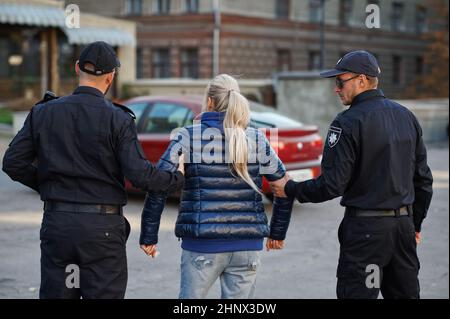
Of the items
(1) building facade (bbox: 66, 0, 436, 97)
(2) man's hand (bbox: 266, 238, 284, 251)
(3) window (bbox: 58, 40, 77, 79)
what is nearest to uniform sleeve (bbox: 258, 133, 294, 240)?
(2) man's hand (bbox: 266, 238, 284, 251)

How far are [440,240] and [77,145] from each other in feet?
23.4

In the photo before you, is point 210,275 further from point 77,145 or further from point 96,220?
point 77,145

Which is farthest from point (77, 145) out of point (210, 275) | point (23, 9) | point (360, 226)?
point (23, 9)

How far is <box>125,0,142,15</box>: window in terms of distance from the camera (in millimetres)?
45750

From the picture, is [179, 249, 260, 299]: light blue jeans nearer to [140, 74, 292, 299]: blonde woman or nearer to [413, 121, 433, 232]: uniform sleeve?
[140, 74, 292, 299]: blonde woman

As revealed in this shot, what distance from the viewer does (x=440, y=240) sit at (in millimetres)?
10391

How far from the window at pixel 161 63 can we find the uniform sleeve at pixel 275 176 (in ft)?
132

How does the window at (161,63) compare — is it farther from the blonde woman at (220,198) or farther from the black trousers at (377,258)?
the black trousers at (377,258)

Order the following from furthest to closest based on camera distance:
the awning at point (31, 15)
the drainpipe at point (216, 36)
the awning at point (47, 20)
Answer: the drainpipe at point (216, 36)
the awning at point (47, 20)
the awning at point (31, 15)

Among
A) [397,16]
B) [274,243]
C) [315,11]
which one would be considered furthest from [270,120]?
[397,16]

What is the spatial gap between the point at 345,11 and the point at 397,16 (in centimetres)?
547

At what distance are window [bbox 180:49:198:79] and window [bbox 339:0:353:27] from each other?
1096 centimetres

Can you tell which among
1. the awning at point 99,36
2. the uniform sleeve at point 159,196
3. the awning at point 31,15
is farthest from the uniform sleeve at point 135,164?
the awning at point 99,36

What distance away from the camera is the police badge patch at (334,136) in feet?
15.3
